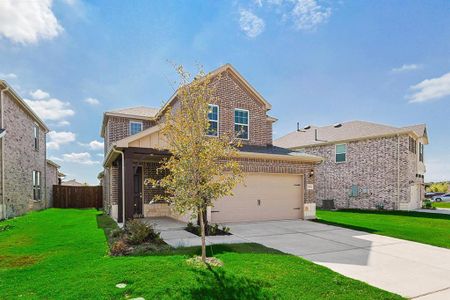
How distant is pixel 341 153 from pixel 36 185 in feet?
77.9

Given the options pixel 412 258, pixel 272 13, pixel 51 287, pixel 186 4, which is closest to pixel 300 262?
pixel 412 258

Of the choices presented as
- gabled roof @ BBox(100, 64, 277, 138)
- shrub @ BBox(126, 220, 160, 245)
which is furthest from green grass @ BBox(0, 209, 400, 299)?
gabled roof @ BBox(100, 64, 277, 138)

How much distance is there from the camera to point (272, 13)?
436 inches

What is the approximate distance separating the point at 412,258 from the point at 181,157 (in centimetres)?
646

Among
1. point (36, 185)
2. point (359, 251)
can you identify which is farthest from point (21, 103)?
point (359, 251)

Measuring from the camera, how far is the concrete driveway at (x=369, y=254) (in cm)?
523

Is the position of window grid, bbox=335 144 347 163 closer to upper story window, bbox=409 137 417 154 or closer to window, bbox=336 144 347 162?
window, bbox=336 144 347 162

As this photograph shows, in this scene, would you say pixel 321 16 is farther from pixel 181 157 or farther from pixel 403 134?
pixel 403 134

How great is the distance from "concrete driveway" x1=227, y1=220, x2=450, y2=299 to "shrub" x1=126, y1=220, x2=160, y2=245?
293 centimetres

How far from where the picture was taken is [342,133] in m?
23.6

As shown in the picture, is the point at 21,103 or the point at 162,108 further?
the point at 21,103

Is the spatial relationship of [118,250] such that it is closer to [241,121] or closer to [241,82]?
[241,121]

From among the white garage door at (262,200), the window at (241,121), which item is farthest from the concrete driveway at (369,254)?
the window at (241,121)

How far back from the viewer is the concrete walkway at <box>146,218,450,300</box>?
5285mm
